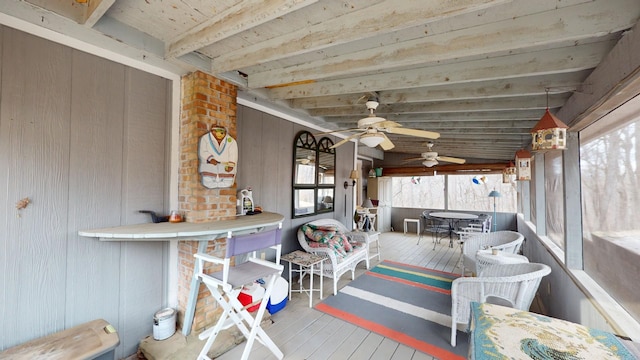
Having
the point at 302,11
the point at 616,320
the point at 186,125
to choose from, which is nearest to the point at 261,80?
the point at 186,125

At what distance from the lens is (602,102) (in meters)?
1.65

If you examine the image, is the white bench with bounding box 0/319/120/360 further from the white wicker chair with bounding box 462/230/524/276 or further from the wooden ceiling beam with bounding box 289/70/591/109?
the white wicker chair with bounding box 462/230/524/276

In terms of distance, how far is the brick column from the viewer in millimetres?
2271

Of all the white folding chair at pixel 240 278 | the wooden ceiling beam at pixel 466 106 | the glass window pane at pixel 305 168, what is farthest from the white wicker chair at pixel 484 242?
the white folding chair at pixel 240 278

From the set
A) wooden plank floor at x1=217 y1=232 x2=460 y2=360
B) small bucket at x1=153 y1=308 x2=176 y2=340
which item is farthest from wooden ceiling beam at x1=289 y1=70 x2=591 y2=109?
small bucket at x1=153 y1=308 x2=176 y2=340

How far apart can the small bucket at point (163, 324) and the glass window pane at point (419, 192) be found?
292 inches

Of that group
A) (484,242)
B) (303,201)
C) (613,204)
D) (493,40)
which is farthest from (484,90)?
(303,201)

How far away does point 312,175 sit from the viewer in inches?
167

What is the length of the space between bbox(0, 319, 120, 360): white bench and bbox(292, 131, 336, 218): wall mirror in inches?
98.1

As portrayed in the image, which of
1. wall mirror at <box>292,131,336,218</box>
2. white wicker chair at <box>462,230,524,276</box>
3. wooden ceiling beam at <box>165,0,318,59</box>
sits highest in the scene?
wooden ceiling beam at <box>165,0,318,59</box>

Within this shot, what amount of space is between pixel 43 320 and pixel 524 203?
774 cm

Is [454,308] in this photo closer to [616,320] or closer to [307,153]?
[616,320]

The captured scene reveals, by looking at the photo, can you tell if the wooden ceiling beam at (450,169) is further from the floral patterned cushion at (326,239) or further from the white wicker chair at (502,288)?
the white wicker chair at (502,288)

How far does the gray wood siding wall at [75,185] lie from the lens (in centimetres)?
159
